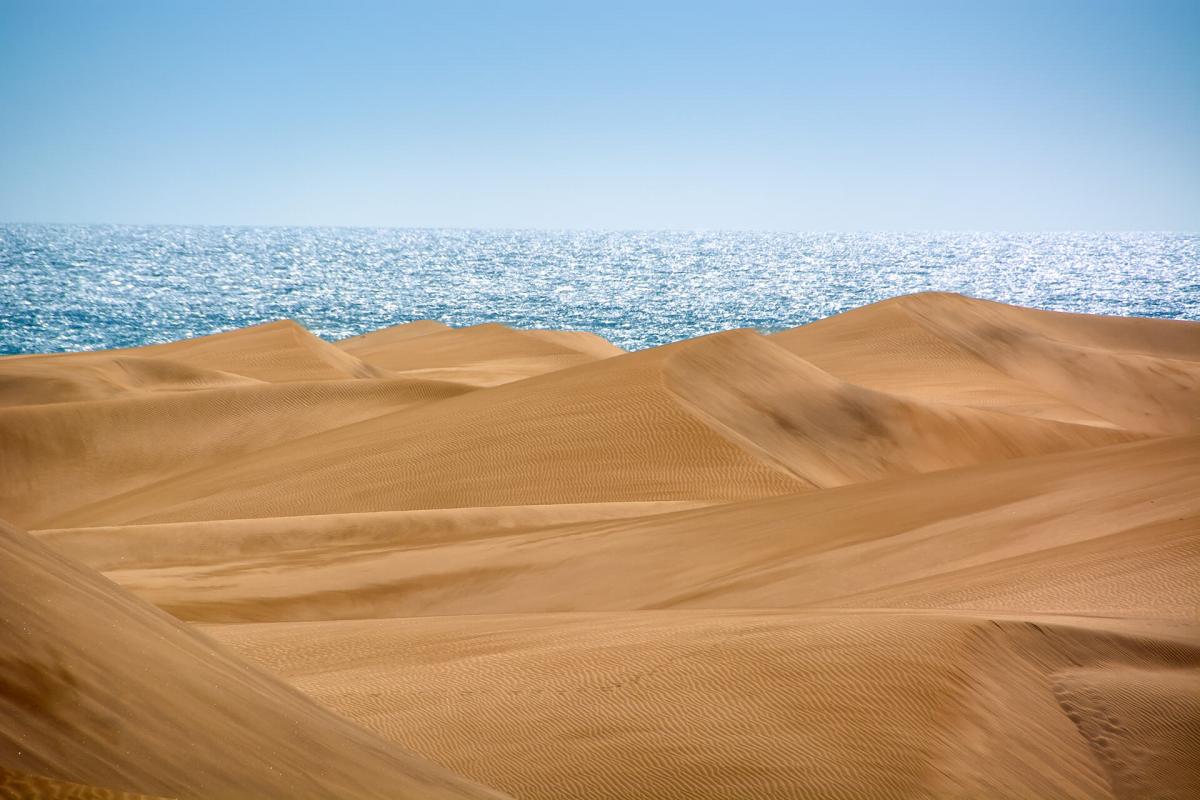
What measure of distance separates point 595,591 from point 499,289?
8013 centimetres

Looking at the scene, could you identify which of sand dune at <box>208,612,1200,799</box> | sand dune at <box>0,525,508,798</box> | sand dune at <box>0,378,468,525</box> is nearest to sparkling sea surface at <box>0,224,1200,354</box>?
sand dune at <box>0,378,468,525</box>

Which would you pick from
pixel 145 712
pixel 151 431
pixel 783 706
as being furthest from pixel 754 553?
pixel 151 431

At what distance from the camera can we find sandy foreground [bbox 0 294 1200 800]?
3.89 meters

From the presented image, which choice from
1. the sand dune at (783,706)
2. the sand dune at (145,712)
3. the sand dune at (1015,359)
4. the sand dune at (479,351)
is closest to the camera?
the sand dune at (145,712)

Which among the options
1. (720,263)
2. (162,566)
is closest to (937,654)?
(162,566)

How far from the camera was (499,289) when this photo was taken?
90.0m

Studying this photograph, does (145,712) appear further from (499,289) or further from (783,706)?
(499,289)

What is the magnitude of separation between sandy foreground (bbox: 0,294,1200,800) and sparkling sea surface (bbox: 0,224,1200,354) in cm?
3185

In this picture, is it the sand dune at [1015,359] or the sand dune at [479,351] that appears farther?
the sand dune at [479,351]

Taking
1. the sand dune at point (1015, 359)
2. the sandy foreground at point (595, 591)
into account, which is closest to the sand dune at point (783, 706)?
the sandy foreground at point (595, 591)

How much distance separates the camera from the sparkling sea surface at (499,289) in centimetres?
6038

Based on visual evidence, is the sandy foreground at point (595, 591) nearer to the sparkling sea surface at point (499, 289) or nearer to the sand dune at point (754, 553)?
the sand dune at point (754, 553)

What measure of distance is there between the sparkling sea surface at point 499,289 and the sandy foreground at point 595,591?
31847 mm

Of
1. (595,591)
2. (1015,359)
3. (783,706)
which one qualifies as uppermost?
(783,706)
